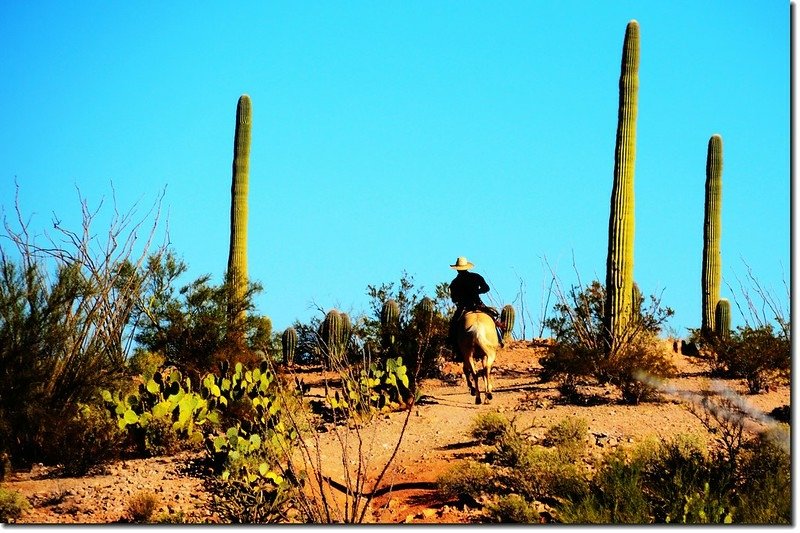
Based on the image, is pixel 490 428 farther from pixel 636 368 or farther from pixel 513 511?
pixel 636 368

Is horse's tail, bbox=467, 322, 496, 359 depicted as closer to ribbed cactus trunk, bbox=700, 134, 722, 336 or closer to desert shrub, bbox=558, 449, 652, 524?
desert shrub, bbox=558, 449, 652, 524

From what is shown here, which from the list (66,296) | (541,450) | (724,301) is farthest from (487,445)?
(724,301)

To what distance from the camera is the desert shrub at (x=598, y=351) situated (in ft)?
54.4

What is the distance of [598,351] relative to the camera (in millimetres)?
17562

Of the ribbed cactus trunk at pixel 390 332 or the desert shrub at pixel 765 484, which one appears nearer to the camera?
the desert shrub at pixel 765 484

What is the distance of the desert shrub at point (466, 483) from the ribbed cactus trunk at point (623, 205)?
8163 millimetres

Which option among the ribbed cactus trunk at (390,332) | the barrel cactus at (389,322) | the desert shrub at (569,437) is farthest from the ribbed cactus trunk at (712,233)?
the desert shrub at (569,437)

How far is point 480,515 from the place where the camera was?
1002 cm

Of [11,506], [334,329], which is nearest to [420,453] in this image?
[11,506]

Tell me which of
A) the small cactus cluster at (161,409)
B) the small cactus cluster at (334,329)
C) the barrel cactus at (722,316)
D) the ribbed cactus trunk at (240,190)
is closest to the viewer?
the small cactus cluster at (161,409)

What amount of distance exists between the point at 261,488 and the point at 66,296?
14.2ft

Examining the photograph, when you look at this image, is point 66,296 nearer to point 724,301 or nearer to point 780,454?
point 780,454

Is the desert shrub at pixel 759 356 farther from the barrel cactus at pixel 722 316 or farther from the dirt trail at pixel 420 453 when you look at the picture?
the barrel cactus at pixel 722 316

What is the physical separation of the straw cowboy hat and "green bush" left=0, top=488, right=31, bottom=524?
751 cm
